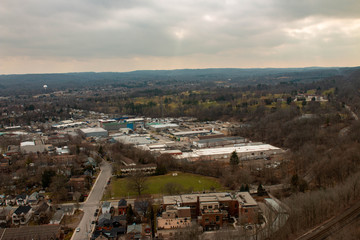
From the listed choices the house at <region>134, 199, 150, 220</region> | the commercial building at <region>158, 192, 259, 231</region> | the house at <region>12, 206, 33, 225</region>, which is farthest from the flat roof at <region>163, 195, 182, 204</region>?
the house at <region>12, 206, 33, 225</region>

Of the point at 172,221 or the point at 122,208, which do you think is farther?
the point at 122,208

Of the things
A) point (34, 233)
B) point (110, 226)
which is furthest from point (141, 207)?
point (34, 233)

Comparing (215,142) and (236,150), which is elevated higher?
(236,150)

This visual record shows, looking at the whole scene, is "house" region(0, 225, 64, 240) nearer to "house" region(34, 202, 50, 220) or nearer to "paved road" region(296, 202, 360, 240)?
"house" region(34, 202, 50, 220)

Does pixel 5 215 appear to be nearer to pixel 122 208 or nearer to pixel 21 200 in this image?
pixel 21 200

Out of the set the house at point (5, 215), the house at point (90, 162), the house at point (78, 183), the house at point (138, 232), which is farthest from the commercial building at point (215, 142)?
the house at point (5, 215)
